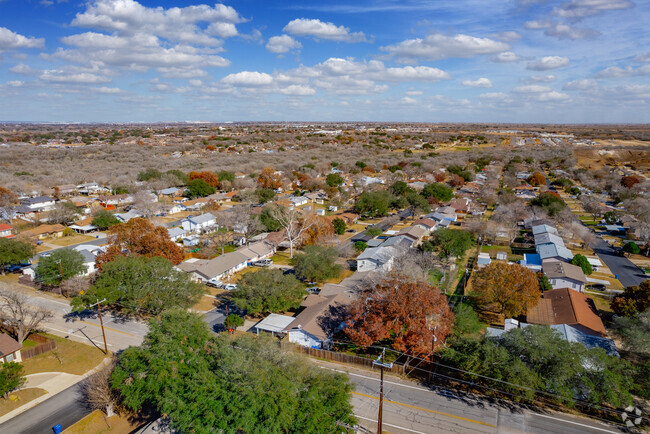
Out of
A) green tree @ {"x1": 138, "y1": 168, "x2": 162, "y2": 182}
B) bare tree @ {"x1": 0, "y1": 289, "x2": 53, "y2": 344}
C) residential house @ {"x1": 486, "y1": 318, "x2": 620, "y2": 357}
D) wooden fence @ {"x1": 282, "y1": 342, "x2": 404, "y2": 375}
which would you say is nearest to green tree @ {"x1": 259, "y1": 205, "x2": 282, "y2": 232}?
wooden fence @ {"x1": 282, "y1": 342, "x2": 404, "y2": 375}

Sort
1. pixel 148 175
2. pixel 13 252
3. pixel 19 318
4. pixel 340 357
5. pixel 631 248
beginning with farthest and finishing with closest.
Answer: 1. pixel 148 175
2. pixel 631 248
3. pixel 13 252
4. pixel 19 318
5. pixel 340 357

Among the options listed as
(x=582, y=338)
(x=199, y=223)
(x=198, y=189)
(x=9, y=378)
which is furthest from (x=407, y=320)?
(x=198, y=189)

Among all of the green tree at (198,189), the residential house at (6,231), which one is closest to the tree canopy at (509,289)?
the residential house at (6,231)

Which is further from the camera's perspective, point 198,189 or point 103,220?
point 198,189

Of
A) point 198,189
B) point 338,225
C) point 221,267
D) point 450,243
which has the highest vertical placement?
point 198,189

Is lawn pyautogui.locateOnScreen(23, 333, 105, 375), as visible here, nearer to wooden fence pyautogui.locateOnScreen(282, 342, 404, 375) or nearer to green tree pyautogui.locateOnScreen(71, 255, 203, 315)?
green tree pyautogui.locateOnScreen(71, 255, 203, 315)

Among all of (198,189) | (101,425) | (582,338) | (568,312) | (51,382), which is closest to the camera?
(101,425)

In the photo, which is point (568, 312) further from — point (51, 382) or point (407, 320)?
point (51, 382)
